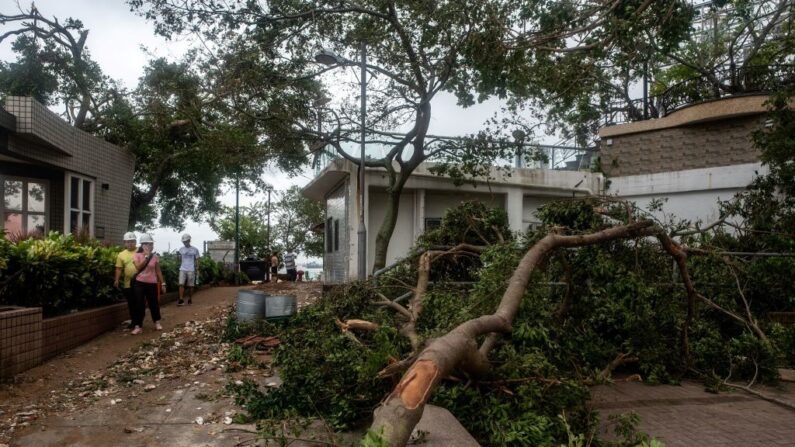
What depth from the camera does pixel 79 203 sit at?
12703mm

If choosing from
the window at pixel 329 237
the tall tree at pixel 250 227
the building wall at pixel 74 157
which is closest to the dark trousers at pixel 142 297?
the building wall at pixel 74 157

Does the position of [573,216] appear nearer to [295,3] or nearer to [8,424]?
[8,424]

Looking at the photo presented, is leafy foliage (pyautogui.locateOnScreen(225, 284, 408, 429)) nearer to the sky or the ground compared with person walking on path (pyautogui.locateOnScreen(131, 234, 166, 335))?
nearer to the ground

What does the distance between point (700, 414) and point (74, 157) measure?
41.8ft

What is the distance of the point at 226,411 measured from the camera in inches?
204

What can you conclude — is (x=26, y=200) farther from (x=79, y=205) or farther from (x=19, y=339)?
(x=19, y=339)

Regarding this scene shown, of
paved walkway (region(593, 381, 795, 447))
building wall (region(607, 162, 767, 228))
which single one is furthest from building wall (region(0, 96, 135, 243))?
building wall (region(607, 162, 767, 228))

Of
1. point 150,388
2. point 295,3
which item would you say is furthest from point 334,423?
point 295,3

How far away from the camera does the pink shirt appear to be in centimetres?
870

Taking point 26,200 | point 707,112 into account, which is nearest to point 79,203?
point 26,200

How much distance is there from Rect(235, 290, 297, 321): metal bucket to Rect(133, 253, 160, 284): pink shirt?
1359mm

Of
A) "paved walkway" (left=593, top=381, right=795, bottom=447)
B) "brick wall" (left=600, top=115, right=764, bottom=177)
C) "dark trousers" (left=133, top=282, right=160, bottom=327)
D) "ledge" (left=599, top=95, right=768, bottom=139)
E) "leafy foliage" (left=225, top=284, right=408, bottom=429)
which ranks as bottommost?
"paved walkway" (left=593, top=381, right=795, bottom=447)

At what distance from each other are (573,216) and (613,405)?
243cm

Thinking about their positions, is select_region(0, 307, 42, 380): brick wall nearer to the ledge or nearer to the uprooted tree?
the uprooted tree
